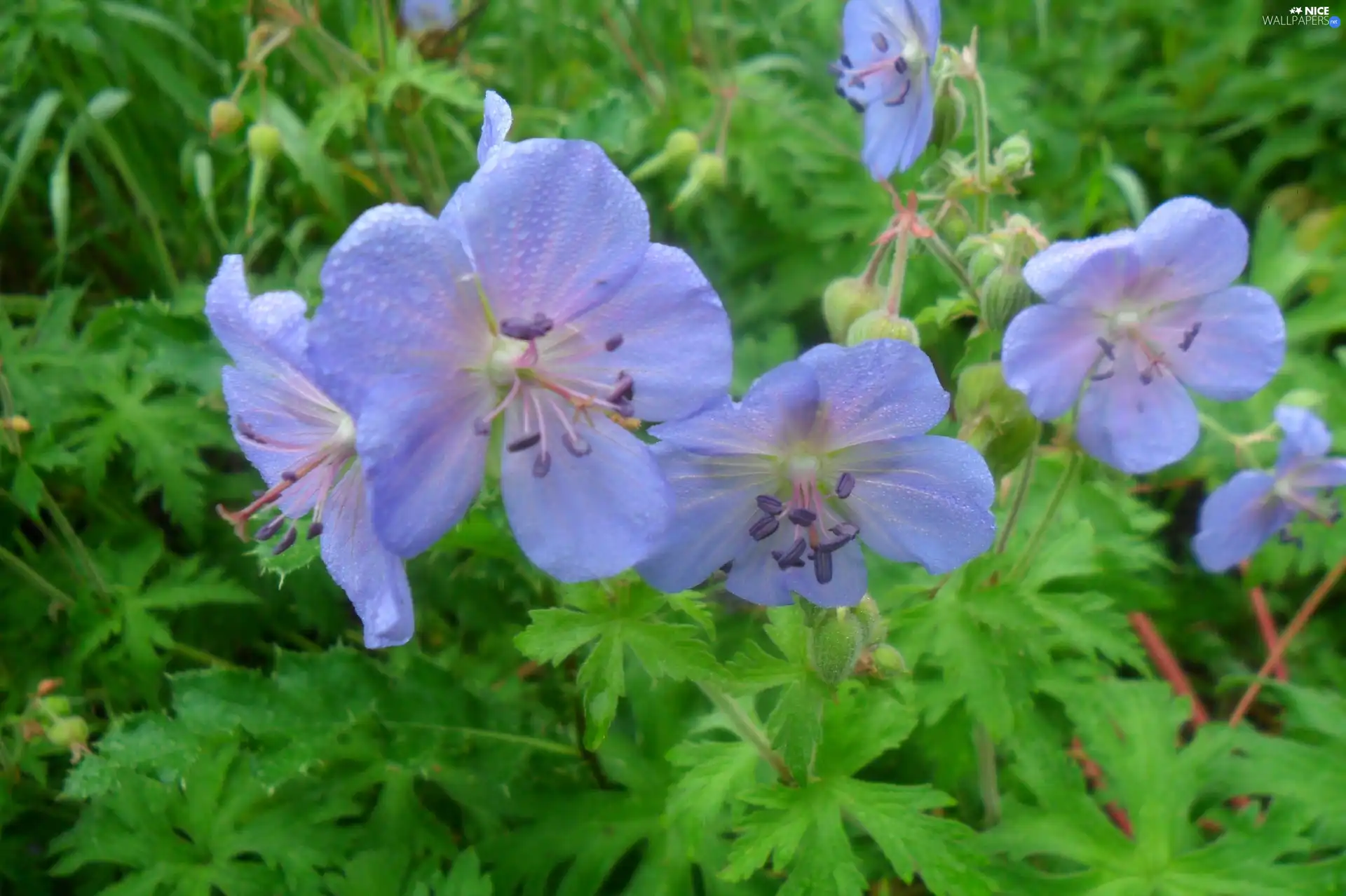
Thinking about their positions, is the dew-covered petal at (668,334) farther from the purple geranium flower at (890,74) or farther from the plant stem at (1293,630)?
the plant stem at (1293,630)

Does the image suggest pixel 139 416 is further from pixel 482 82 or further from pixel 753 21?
pixel 753 21

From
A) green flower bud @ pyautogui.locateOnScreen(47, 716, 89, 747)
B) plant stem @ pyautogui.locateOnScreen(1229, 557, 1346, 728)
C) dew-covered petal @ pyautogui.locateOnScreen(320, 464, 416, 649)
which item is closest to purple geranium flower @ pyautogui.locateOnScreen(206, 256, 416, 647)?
dew-covered petal @ pyautogui.locateOnScreen(320, 464, 416, 649)

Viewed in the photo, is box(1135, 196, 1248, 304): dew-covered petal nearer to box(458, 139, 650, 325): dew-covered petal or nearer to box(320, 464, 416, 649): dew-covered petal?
box(458, 139, 650, 325): dew-covered petal

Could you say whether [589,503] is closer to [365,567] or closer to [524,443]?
[524,443]

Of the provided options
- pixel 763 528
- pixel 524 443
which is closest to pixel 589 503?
pixel 524 443

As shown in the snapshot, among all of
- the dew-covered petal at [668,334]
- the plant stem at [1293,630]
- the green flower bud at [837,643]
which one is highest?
the dew-covered petal at [668,334]

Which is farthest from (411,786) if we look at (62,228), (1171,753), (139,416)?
(62,228)

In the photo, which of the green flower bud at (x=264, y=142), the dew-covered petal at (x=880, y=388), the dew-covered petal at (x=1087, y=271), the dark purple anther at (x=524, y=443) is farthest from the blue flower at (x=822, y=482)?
the green flower bud at (x=264, y=142)
